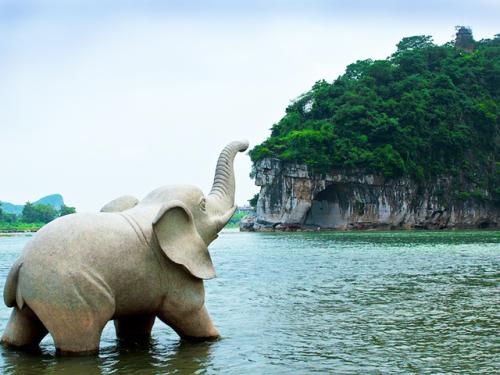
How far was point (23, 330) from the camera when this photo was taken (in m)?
6.84

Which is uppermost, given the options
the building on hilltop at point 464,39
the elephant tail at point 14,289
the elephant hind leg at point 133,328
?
the building on hilltop at point 464,39

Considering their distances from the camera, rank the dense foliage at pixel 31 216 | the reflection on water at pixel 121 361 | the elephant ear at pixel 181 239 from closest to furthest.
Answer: the reflection on water at pixel 121 361 → the elephant ear at pixel 181 239 → the dense foliage at pixel 31 216

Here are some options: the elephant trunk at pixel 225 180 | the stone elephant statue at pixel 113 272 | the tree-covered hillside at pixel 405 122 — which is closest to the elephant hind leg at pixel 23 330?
the stone elephant statue at pixel 113 272

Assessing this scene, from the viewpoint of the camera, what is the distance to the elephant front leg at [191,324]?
707 centimetres

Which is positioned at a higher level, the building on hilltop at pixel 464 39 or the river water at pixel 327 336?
the building on hilltop at pixel 464 39

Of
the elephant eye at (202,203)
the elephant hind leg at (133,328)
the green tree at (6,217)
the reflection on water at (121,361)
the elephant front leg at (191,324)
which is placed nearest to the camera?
the reflection on water at (121,361)

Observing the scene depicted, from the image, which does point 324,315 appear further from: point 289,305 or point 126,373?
point 126,373

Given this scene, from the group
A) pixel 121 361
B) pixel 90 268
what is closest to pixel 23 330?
pixel 121 361

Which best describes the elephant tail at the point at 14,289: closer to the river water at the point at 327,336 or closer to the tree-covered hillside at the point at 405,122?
the river water at the point at 327,336

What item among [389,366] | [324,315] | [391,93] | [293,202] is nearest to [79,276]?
[389,366]

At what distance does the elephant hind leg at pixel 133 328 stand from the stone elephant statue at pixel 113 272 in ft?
2.35

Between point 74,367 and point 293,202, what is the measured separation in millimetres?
67593

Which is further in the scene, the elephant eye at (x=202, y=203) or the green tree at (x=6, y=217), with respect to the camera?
the green tree at (x=6, y=217)

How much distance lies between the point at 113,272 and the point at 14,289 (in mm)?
1005
